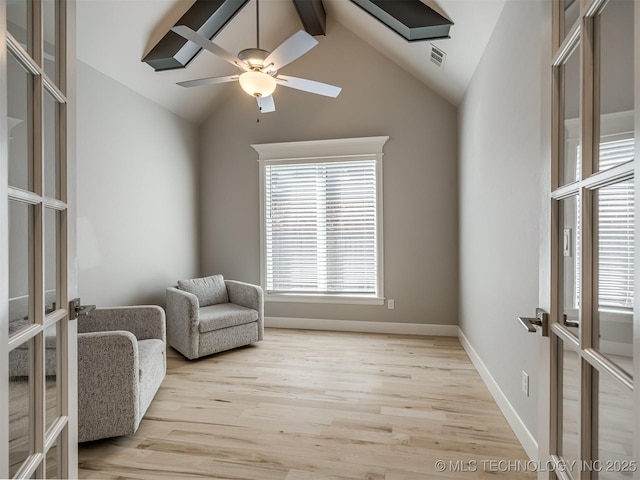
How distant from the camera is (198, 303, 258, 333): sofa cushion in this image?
11.2ft

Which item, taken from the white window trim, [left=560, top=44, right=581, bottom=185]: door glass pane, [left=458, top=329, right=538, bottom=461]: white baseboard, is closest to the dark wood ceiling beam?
the white window trim

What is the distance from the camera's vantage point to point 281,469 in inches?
72.3

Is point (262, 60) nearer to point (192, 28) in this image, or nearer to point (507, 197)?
point (192, 28)

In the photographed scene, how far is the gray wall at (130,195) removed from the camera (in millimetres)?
2926

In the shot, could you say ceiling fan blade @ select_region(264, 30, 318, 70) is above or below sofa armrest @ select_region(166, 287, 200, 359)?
above

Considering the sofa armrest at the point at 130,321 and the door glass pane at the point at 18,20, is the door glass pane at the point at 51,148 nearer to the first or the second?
the door glass pane at the point at 18,20

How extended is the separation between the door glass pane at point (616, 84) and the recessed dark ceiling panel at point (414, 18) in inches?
88.5

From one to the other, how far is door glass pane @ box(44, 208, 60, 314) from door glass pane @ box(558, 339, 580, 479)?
4.99 ft

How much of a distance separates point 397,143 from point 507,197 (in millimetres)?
2133

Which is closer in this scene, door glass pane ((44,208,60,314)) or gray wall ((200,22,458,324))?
door glass pane ((44,208,60,314))

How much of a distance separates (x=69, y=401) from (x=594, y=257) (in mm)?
1652

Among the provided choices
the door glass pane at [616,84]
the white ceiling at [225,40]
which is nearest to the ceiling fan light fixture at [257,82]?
the white ceiling at [225,40]

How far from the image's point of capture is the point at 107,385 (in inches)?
80.0

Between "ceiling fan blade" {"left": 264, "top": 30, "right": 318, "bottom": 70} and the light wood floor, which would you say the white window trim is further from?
"ceiling fan blade" {"left": 264, "top": 30, "right": 318, "bottom": 70}
